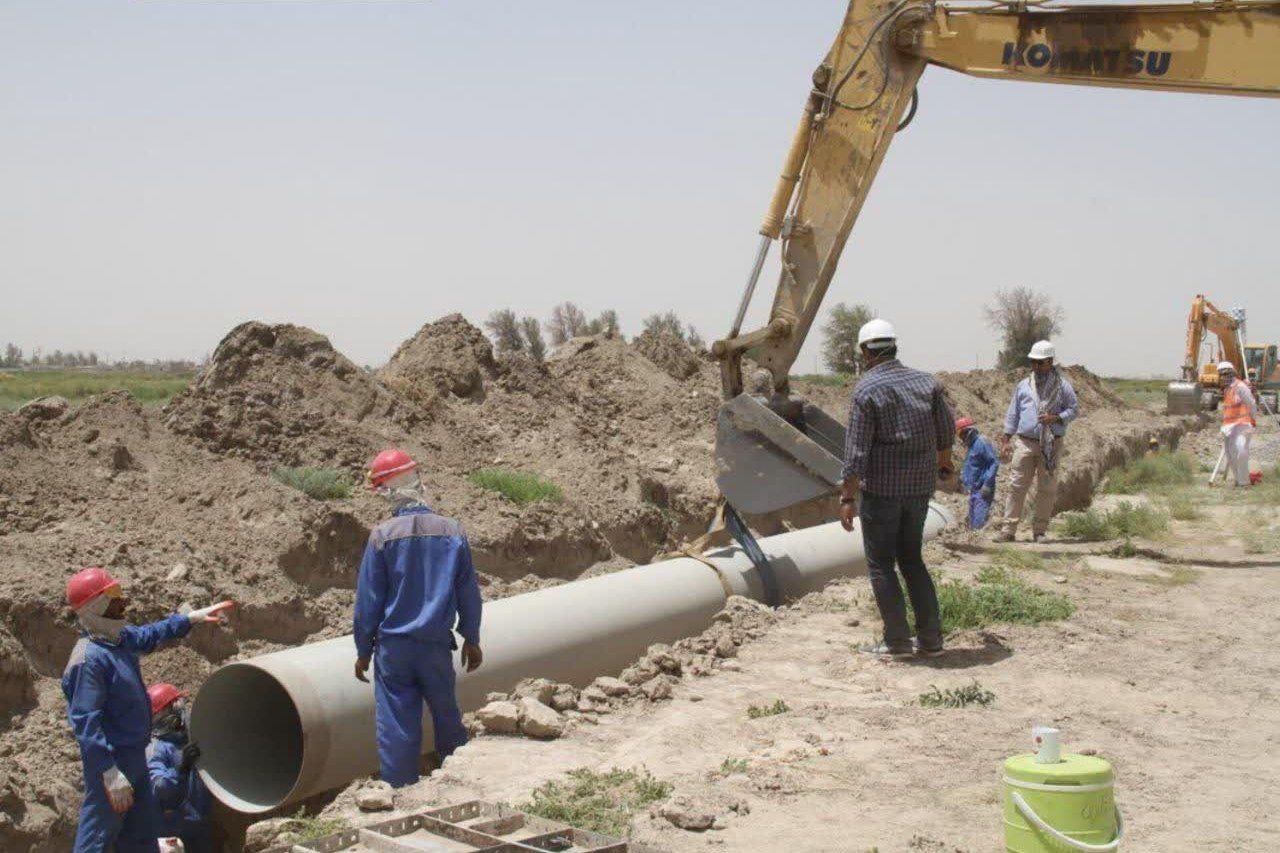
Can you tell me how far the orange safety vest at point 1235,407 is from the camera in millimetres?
17703

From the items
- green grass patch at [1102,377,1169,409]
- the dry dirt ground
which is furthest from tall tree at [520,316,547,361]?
the dry dirt ground

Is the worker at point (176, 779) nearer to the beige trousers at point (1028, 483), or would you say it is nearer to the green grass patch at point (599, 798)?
the green grass patch at point (599, 798)

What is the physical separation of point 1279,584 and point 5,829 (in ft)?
27.9

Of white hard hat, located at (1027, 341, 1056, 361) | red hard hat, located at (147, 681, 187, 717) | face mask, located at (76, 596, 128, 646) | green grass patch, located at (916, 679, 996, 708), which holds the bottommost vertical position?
red hard hat, located at (147, 681, 187, 717)

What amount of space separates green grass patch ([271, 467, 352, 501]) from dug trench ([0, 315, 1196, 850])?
0.11m

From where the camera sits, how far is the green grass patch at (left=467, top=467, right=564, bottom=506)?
39.6ft

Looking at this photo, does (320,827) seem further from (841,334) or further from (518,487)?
(841,334)

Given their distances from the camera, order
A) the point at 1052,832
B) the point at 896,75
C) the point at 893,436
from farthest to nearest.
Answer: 1. the point at 896,75
2. the point at 893,436
3. the point at 1052,832

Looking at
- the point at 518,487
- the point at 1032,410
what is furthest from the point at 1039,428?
the point at 518,487

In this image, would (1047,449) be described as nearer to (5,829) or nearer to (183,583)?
(183,583)

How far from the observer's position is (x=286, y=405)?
1203 cm

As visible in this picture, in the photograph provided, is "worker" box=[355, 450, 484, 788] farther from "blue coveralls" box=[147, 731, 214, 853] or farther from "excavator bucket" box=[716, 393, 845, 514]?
"excavator bucket" box=[716, 393, 845, 514]

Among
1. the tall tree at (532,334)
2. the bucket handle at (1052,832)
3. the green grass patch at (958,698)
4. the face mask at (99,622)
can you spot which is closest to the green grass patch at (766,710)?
the green grass patch at (958,698)

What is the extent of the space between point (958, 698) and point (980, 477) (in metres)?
6.42
